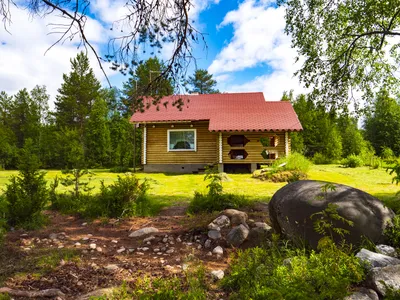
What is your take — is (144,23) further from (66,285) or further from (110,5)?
(66,285)

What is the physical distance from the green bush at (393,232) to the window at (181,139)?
1394 cm

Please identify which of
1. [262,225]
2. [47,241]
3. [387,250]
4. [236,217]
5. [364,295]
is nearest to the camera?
[364,295]

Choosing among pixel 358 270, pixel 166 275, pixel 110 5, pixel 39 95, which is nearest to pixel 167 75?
pixel 110 5

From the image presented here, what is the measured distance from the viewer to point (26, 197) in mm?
5469

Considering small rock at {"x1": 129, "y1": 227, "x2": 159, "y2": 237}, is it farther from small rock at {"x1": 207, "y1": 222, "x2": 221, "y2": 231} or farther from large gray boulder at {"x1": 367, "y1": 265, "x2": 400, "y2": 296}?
large gray boulder at {"x1": 367, "y1": 265, "x2": 400, "y2": 296}

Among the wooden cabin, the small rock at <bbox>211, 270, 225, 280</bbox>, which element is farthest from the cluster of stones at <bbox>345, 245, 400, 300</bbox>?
the wooden cabin

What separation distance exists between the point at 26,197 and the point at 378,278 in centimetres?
558

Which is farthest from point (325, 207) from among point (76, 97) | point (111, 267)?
point (76, 97)

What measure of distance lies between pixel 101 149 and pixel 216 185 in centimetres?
2159

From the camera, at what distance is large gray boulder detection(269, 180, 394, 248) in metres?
3.48

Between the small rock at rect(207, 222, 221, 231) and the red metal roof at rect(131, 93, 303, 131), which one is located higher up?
the red metal roof at rect(131, 93, 303, 131)

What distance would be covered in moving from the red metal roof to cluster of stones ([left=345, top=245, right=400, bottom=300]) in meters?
12.8

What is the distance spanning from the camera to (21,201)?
5.42 meters

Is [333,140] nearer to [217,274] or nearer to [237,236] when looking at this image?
[237,236]
